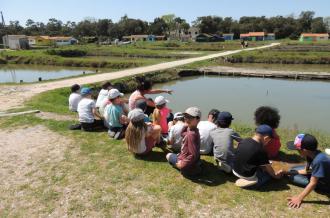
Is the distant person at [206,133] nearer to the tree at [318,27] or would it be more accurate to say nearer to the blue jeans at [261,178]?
the blue jeans at [261,178]

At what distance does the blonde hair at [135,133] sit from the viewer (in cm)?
564

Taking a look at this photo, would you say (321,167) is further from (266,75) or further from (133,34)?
(133,34)

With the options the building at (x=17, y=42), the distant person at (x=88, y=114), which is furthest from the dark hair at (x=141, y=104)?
the building at (x=17, y=42)

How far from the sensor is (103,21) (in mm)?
93438

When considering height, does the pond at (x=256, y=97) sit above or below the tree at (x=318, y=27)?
below

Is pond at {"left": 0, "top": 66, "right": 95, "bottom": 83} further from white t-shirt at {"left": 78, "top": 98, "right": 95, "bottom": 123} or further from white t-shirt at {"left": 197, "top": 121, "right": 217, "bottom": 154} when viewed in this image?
white t-shirt at {"left": 197, "top": 121, "right": 217, "bottom": 154}

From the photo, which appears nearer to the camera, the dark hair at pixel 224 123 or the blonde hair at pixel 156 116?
the dark hair at pixel 224 123

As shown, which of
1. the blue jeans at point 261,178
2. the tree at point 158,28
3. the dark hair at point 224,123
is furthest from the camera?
the tree at point 158,28

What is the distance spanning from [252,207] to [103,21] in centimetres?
9538

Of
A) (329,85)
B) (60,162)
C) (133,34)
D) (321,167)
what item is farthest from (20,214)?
(133,34)

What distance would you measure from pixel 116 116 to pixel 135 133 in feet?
4.53

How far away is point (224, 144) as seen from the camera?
5.12 metres

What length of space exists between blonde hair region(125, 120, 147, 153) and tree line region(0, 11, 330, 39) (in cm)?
7209

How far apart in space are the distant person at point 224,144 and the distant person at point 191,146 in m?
0.40
